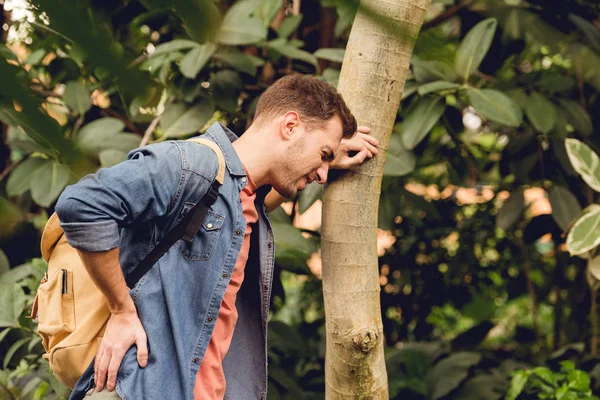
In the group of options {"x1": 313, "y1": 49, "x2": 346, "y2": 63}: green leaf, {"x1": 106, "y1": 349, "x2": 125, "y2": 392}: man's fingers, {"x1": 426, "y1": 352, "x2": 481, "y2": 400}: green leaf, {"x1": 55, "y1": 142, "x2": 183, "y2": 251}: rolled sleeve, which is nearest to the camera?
{"x1": 55, "y1": 142, "x2": 183, "y2": 251}: rolled sleeve

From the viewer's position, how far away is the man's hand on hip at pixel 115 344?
1.54m

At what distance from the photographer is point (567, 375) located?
108 inches

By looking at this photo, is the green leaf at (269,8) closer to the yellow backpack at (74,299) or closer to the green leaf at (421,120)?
the green leaf at (421,120)

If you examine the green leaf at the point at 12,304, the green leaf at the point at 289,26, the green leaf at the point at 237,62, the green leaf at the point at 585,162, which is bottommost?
the green leaf at the point at 12,304

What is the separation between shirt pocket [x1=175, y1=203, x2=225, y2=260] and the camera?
162cm

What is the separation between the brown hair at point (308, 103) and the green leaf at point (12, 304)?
1.17 metres

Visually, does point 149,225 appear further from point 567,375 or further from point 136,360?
point 567,375

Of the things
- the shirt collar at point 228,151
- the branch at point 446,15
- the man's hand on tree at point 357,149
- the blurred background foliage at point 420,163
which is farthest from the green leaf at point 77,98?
the branch at point 446,15

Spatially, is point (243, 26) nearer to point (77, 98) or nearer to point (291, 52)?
point (291, 52)

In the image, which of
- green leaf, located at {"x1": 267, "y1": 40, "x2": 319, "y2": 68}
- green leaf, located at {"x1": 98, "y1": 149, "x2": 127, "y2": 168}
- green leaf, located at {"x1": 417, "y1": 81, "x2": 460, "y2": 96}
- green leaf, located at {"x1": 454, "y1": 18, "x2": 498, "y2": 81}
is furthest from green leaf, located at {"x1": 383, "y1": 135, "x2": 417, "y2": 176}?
green leaf, located at {"x1": 98, "y1": 149, "x2": 127, "y2": 168}

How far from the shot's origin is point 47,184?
2.44m

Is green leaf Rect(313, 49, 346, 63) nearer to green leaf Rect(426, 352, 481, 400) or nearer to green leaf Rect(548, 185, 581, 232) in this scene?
green leaf Rect(548, 185, 581, 232)

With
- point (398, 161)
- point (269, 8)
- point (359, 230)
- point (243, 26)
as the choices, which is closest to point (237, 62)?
point (243, 26)

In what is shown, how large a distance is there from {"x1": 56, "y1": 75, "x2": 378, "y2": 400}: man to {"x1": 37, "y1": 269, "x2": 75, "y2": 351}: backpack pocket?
0.32 ft
